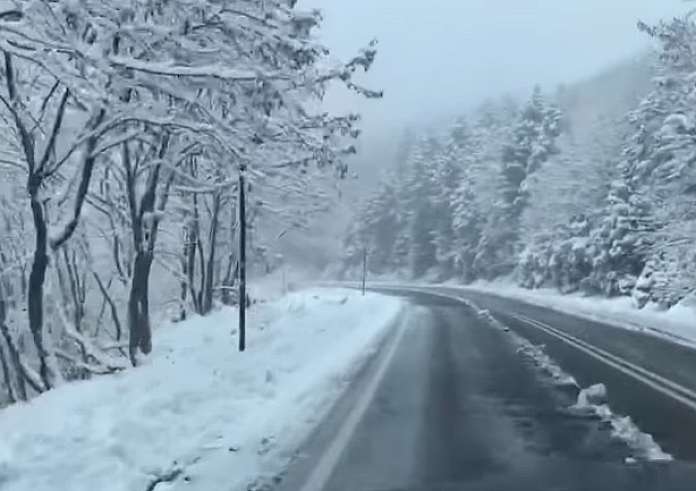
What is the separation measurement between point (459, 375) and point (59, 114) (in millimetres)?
7163

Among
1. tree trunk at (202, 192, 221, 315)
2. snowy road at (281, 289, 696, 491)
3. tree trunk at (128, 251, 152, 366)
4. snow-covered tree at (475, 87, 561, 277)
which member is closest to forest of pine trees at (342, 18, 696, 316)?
snow-covered tree at (475, 87, 561, 277)

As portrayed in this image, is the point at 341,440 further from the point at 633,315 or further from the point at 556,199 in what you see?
the point at 556,199

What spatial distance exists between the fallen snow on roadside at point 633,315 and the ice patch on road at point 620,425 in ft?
32.4

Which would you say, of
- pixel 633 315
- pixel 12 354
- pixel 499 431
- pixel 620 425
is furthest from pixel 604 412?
pixel 633 315

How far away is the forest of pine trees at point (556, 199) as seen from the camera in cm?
2970

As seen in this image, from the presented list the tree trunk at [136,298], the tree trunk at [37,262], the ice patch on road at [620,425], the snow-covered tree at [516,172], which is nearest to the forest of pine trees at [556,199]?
the snow-covered tree at [516,172]

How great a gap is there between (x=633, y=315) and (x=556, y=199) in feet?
97.6

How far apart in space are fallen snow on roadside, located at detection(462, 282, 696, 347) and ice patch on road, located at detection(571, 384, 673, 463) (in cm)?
989

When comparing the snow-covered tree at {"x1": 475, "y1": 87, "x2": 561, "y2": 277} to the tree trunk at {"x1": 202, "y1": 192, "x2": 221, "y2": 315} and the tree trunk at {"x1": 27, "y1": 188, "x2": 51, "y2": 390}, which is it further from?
the tree trunk at {"x1": 27, "y1": 188, "x2": 51, "y2": 390}

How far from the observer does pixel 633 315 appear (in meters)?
34.8

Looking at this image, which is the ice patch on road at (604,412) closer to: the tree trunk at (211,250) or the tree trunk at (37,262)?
the tree trunk at (37,262)

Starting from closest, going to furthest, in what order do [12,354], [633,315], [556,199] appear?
[12,354]
[633,315]
[556,199]

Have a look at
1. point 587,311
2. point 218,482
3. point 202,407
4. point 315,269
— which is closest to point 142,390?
point 202,407

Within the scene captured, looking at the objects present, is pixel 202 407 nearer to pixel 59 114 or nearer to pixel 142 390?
pixel 142 390
